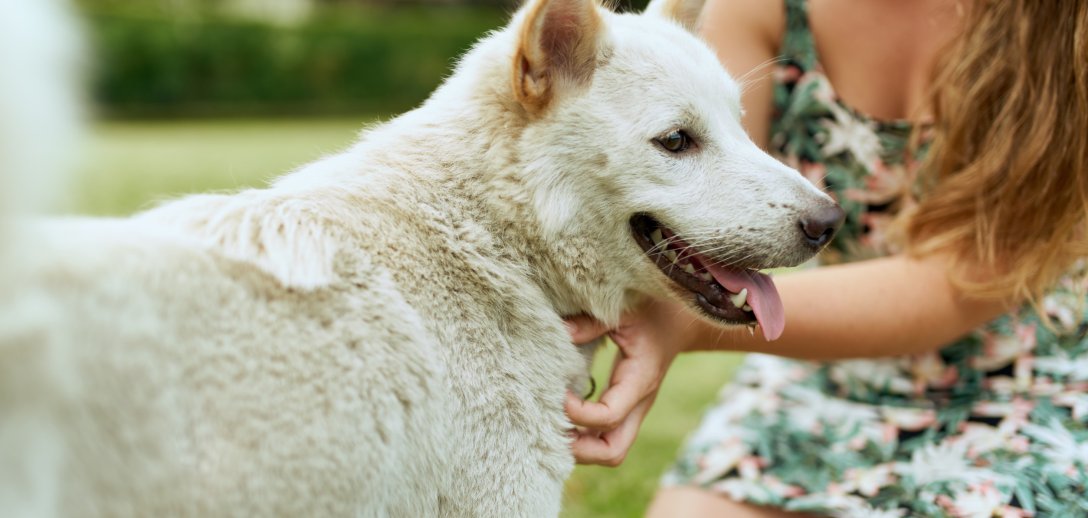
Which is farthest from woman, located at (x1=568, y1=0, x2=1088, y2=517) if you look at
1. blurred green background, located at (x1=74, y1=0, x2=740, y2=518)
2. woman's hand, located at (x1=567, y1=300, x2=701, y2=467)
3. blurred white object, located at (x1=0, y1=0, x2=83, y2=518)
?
blurred green background, located at (x1=74, y1=0, x2=740, y2=518)

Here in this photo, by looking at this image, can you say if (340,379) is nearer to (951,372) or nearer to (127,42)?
(951,372)

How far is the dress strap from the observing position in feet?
10.1

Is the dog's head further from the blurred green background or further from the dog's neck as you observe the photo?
the blurred green background

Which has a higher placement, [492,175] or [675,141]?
[675,141]

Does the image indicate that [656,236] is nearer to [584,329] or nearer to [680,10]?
[584,329]

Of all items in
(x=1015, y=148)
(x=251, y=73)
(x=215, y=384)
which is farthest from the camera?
(x=251, y=73)

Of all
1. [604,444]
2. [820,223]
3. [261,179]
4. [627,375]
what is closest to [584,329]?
[627,375]

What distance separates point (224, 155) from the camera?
42.2 feet

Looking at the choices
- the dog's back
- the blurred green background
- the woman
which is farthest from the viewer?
the blurred green background

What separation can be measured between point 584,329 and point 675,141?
0.46 m

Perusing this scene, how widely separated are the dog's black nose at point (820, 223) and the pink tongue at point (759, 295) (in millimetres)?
158

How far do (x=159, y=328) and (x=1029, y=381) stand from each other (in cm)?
234

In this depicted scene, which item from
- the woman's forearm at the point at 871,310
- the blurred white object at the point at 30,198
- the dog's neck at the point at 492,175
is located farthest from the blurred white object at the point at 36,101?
the woman's forearm at the point at 871,310

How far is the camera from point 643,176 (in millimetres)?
2152
